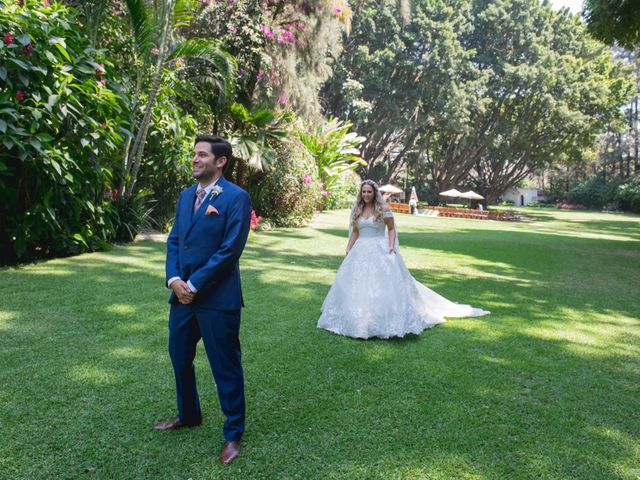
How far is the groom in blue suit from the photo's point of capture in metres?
2.86

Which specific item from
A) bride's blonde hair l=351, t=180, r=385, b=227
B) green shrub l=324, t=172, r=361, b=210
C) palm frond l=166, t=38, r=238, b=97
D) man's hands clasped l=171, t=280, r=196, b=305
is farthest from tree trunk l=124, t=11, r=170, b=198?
green shrub l=324, t=172, r=361, b=210

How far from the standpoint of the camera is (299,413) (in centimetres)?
356

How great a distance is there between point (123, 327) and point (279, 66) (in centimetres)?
1246

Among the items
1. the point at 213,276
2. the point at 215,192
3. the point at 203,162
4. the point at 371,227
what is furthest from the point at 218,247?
the point at 371,227

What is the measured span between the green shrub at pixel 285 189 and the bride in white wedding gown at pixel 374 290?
10232 millimetres

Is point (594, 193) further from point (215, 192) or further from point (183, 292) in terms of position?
point (183, 292)

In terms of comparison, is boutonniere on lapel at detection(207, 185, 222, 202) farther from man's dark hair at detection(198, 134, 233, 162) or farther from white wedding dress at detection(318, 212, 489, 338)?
white wedding dress at detection(318, 212, 489, 338)

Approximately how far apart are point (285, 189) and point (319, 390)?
1295 cm

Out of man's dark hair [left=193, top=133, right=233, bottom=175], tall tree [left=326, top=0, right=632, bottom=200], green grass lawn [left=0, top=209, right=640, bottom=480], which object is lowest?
green grass lawn [left=0, top=209, right=640, bottom=480]

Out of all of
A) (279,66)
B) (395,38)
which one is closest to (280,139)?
(279,66)

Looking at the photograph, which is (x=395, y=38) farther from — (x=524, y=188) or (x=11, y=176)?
(x=524, y=188)

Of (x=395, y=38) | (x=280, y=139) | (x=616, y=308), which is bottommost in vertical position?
(x=616, y=308)

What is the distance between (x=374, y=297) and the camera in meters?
5.52

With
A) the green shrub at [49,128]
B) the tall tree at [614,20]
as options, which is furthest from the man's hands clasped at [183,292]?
the tall tree at [614,20]
